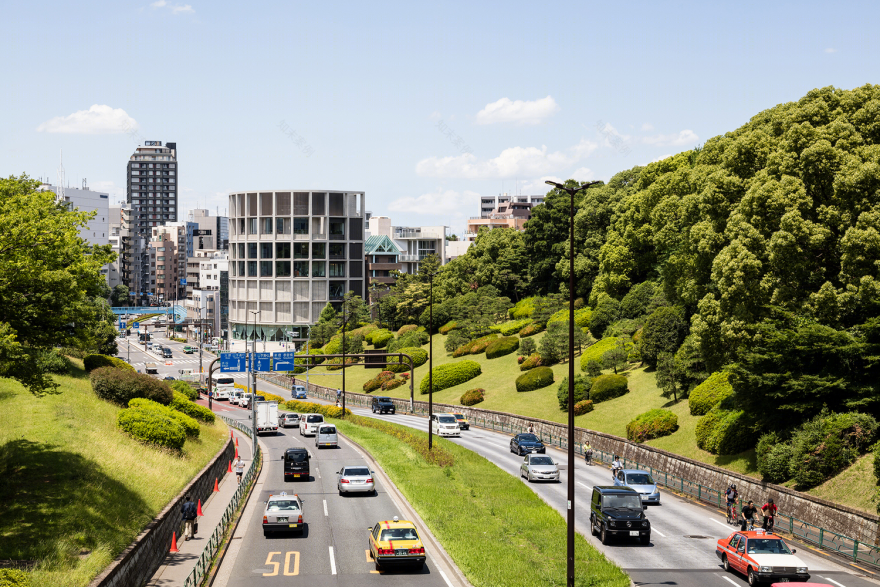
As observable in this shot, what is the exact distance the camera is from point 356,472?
41.4 m

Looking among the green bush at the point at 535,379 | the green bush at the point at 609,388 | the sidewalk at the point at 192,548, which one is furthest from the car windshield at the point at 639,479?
the green bush at the point at 535,379

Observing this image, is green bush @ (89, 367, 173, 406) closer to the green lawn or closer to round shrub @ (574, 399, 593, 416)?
the green lawn

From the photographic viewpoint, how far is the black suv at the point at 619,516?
30016mm

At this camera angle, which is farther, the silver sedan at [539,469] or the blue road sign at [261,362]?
the blue road sign at [261,362]

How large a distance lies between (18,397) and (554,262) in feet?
258

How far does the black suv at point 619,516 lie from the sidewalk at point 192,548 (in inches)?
573

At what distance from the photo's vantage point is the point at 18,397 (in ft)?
140

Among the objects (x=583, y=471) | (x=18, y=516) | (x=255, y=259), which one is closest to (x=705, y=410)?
(x=583, y=471)

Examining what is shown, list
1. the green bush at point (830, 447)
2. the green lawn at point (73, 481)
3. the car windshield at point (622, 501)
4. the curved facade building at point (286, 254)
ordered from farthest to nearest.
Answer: the curved facade building at point (286, 254) < the green bush at point (830, 447) < the car windshield at point (622, 501) < the green lawn at point (73, 481)

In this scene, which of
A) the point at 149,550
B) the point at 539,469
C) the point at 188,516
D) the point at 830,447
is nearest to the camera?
the point at 149,550

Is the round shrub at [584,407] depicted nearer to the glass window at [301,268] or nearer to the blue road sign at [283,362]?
the blue road sign at [283,362]

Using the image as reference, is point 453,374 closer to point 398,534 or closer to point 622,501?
point 622,501

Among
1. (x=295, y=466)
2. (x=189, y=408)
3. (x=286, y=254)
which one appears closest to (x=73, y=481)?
(x=295, y=466)

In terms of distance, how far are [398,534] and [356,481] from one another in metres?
14.3
